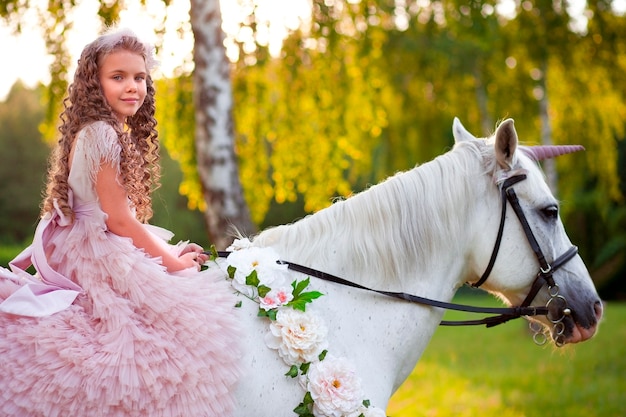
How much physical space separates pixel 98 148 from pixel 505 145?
165 centimetres

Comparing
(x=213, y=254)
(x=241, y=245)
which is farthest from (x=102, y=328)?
(x=241, y=245)

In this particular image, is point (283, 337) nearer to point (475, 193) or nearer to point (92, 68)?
point (475, 193)

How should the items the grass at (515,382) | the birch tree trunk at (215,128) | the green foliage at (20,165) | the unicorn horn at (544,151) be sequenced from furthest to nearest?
1. the green foliage at (20,165)
2. the grass at (515,382)
3. the birch tree trunk at (215,128)
4. the unicorn horn at (544,151)

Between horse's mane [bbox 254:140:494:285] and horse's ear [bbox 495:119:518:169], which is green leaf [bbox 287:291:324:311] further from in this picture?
horse's ear [bbox 495:119:518:169]

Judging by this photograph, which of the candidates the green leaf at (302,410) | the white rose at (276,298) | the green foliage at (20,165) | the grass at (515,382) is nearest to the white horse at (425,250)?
the white rose at (276,298)

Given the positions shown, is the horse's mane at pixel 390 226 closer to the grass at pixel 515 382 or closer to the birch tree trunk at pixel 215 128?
the birch tree trunk at pixel 215 128

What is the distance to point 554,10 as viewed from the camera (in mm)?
10586

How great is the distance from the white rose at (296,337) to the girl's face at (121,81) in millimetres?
1036

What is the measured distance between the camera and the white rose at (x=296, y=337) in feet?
8.09

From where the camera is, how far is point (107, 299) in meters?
2.34

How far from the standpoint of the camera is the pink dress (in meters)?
2.24

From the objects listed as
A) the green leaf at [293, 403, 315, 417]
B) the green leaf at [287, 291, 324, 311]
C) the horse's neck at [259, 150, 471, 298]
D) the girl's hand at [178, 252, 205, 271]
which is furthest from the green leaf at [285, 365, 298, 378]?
the girl's hand at [178, 252, 205, 271]

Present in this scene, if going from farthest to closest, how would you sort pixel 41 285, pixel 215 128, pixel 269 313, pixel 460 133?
pixel 215 128 → pixel 460 133 → pixel 269 313 → pixel 41 285

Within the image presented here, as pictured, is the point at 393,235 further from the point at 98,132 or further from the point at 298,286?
the point at 98,132
